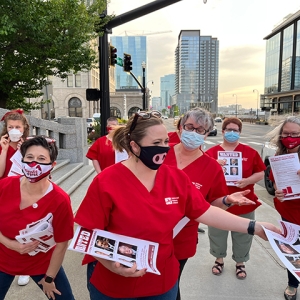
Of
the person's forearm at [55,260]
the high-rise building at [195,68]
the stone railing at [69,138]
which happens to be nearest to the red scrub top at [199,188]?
the person's forearm at [55,260]

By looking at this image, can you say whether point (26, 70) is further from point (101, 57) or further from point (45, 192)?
point (45, 192)

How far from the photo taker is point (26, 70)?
368 inches

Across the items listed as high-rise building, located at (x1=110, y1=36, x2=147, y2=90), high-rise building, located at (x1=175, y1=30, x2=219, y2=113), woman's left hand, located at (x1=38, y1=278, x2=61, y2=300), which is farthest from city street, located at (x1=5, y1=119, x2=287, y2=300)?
high-rise building, located at (x1=175, y1=30, x2=219, y2=113)

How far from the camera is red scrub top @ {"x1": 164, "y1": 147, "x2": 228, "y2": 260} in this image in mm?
2332

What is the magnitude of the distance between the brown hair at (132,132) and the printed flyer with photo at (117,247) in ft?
1.88

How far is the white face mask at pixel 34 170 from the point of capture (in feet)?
6.67

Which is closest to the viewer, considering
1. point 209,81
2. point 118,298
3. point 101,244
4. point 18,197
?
point 101,244

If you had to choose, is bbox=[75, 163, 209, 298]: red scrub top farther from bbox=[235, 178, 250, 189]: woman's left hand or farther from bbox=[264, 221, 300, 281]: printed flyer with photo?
bbox=[235, 178, 250, 189]: woman's left hand

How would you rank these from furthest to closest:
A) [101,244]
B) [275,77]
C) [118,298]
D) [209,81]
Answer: [209,81], [275,77], [118,298], [101,244]

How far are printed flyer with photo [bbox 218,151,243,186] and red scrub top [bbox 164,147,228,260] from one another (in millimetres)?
974

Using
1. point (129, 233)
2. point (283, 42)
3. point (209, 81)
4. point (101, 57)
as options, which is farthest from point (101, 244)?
point (209, 81)

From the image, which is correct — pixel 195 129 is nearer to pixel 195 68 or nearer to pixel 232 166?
pixel 232 166

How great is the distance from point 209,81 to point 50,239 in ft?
368

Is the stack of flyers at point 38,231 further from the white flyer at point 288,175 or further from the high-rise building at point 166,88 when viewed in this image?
the high-rise building at point 166,88
